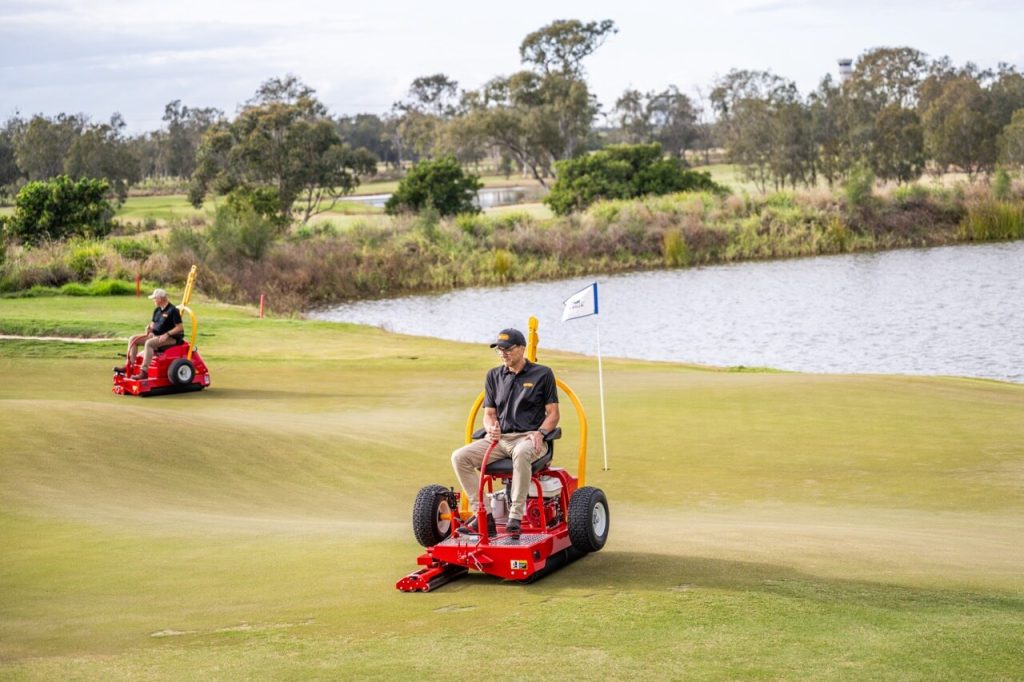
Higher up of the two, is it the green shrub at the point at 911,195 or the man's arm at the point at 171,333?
the green shrub at the point at 911,195

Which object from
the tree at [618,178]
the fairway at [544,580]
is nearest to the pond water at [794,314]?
the fairway at [544,580]

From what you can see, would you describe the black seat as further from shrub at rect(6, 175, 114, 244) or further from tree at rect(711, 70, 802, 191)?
tree at rect(711, 70, 802, 191)

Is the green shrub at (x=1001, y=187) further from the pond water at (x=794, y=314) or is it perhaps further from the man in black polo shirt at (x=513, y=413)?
the man in black polo shirt at (x=513, y=413)

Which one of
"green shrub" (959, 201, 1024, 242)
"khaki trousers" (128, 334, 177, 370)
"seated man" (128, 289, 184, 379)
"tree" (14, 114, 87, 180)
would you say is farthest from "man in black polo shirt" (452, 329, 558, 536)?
"tree" (14, 114, 87, 180)

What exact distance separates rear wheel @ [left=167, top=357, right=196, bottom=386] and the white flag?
1271cm

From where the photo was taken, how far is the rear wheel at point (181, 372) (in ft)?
81.1

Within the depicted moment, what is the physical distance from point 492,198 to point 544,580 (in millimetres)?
110635

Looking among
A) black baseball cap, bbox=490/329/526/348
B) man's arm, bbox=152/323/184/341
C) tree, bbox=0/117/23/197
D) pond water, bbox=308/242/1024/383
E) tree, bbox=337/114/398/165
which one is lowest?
pond water, bbox=308/242/1024/383

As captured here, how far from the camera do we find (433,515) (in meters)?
11.7

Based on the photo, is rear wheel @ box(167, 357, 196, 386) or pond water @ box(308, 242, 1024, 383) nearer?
rear wheel @ box(167, 357, 196, 386)

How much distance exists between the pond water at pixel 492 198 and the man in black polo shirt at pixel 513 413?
3360 inches

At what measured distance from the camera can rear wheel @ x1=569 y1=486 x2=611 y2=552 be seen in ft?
37.3

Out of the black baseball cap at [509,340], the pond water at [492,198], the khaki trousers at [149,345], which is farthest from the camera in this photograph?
the pond water at [492,198]

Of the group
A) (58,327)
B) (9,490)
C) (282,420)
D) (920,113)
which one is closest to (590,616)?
(9,490)
